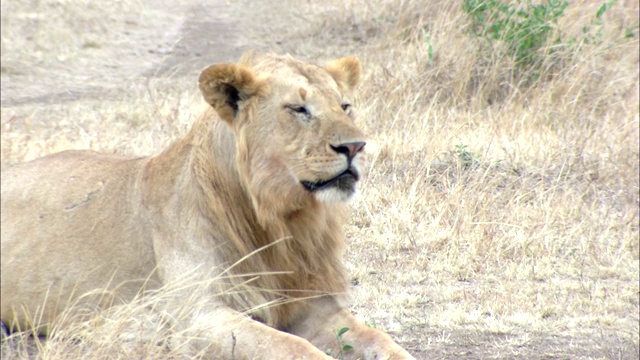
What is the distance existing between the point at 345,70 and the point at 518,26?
12.7ft

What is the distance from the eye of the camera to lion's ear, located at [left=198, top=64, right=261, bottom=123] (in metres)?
3.62

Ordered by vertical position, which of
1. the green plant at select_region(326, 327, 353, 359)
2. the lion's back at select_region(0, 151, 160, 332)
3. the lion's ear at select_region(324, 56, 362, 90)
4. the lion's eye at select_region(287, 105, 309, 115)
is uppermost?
the lion's ear at select_region(324, 56, 362, 90)

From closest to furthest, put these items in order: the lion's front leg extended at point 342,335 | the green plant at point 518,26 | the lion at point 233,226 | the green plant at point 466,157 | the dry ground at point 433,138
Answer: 1. the lion at point 233,226
2. the lion's front leg extended at point 342,335
3. the dry ground at point 433,138
4. the green plant at point 466,157
5. the green plant at point 518,26

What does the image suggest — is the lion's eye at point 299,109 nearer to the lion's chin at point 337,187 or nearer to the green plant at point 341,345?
the lion's chin at point 337,187

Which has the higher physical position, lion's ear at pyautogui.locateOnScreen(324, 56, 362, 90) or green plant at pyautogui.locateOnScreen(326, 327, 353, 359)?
lion's ear at pyautogui.locateOnScreen(324, 56, 362, 90)

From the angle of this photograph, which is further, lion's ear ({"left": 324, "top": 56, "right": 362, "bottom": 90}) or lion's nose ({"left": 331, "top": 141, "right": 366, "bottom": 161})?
lion's ear ({"left": 324, "top": 56, "right": 362, "bottom": 90})

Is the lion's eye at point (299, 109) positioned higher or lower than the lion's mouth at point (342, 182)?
higher

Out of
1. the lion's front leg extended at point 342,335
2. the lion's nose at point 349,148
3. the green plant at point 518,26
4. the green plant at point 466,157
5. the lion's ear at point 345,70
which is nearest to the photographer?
the lion's nose at point 349,148

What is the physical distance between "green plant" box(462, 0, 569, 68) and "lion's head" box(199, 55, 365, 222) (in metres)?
4.12

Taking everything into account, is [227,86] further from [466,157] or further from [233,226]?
[466,157]

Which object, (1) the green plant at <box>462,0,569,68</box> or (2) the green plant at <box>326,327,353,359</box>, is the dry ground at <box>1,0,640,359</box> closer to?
(1) the green plant at <box>462,0,569,68</box>

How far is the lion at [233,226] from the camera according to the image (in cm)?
354

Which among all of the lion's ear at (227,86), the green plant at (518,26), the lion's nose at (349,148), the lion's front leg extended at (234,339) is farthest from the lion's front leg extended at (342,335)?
the green plant at (518,26)

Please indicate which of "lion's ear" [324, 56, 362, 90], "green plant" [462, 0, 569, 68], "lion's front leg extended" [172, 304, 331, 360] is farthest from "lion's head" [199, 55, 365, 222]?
"green plant" [462, 0, 569, 68]
